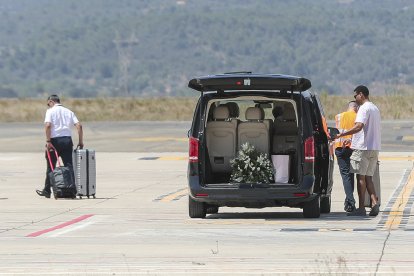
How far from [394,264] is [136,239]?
3.67 meters

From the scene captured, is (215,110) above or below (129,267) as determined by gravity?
above

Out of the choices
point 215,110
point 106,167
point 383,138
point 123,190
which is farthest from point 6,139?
point 215,110

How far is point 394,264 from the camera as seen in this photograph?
39.3 feet

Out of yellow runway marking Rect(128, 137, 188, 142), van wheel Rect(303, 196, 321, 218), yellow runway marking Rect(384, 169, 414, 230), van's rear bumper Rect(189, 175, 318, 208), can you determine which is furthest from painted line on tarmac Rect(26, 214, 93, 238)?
yellow runway marking Rect(128, 137, 188, 142)

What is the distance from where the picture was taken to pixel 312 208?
56.3 feet

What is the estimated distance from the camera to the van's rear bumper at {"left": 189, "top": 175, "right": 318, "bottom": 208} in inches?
660

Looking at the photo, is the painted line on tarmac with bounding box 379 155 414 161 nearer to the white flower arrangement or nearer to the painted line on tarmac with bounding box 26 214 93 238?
the painted line on tarmac with bounding box 26 214 93 238

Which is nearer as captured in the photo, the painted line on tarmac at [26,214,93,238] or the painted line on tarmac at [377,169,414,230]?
the painted line on tarmac at [26,214,93,238]

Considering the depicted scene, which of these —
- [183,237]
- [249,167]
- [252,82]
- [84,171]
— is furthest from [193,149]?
[84,171]

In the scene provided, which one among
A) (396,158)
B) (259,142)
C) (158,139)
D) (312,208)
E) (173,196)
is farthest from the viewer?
Result: (158,139)

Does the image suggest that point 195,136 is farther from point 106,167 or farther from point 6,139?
point 6,139

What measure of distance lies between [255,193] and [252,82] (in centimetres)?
145

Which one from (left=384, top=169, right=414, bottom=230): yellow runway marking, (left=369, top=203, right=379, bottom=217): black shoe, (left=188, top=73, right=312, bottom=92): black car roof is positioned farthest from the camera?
(left=369, top=203, right=379, bottom=217): black shoe

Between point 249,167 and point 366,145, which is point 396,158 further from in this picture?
point 249,167
